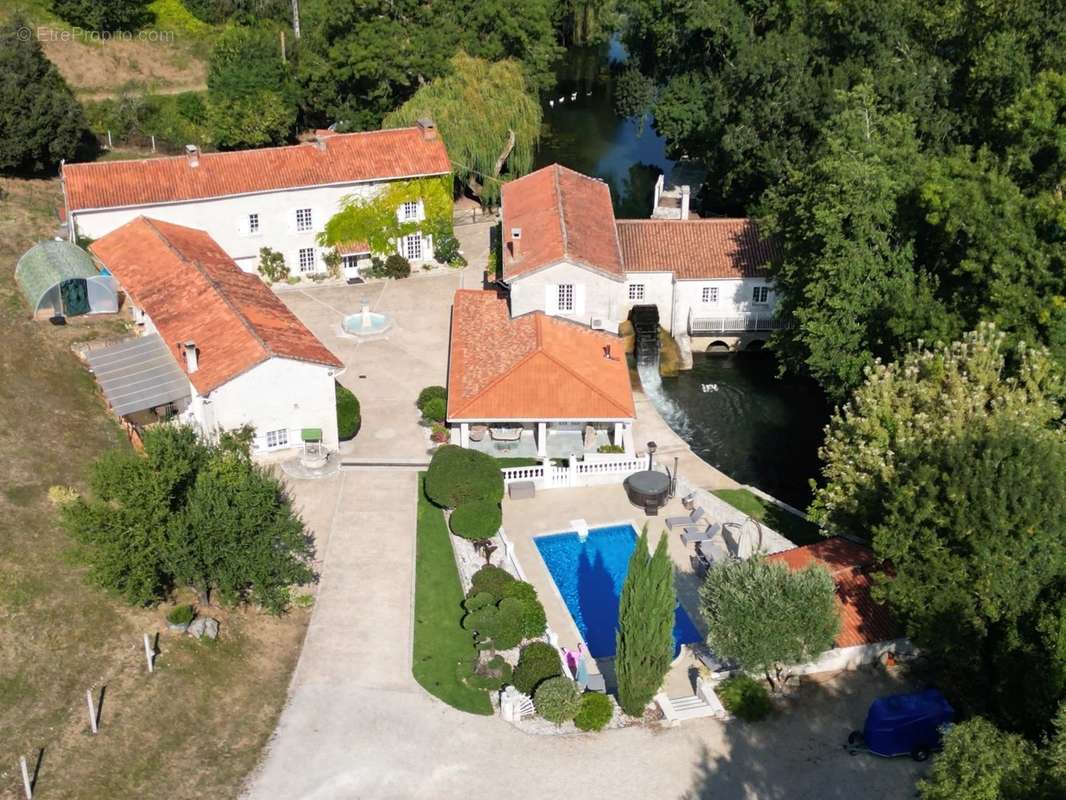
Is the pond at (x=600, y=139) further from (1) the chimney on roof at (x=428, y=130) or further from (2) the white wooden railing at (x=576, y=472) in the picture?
(2) the white wooden railing at (x=576, y=472)

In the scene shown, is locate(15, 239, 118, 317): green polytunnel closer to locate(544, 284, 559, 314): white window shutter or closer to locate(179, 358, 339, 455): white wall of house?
locate(179, 358, 339, 455): white wall of house

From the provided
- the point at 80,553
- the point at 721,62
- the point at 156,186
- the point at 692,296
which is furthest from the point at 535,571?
the point at 721,62

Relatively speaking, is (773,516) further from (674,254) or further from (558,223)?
(674,254)

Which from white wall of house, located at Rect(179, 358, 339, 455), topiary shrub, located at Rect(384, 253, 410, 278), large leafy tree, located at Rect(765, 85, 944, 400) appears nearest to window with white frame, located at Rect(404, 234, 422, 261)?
topiary shrub, located at Rect(384, 253, 410, 278)

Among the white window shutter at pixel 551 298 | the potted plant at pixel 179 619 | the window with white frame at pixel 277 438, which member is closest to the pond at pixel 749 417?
the white window shutter at pixel 551 298

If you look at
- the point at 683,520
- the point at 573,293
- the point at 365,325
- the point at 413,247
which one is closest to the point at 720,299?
the point at 573,293
